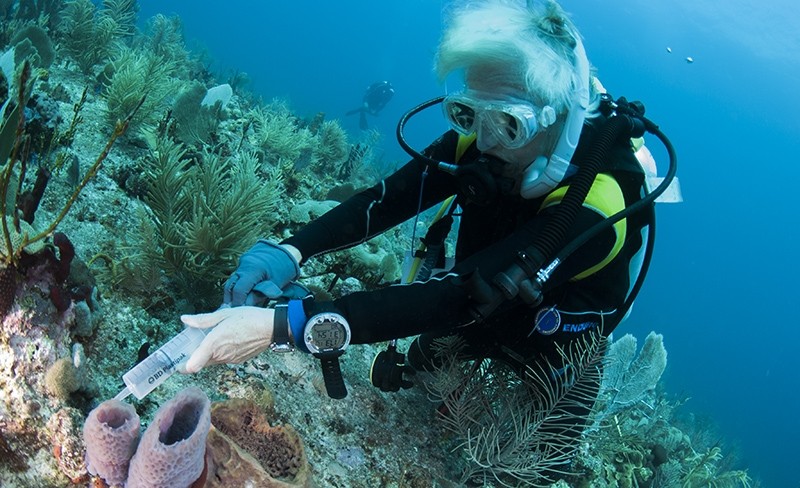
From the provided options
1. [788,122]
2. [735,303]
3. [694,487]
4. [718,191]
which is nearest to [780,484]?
[694,487]

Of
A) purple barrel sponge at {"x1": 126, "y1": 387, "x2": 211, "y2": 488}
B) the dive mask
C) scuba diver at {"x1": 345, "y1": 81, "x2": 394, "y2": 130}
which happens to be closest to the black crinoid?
purple barrel sponge at {"x1": 126, "y1": 387, "x2": 211, "y2": 488}

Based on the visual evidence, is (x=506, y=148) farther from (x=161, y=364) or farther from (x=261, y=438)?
(x=161, y=364)

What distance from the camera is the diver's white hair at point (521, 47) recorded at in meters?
2.50

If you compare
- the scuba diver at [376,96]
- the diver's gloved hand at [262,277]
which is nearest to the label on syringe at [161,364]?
the diver's gloved hand at [262,277]

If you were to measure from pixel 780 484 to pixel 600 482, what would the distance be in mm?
32028

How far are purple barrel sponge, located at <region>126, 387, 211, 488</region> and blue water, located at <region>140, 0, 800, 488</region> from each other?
144 feet

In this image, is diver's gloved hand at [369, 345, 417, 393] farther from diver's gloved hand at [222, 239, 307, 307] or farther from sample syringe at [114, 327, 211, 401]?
sample syringe at [114, 327, 211, 401]

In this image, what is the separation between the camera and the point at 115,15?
8914 millimetres

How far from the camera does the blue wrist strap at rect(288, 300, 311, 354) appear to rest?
225 cm

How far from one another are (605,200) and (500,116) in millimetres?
740

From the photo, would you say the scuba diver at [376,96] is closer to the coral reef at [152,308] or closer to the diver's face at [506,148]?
the coral reef at [152,308]

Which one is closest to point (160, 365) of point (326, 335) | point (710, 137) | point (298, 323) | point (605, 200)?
point (298, 323)

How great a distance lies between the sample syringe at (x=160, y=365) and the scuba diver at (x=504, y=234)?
66mm

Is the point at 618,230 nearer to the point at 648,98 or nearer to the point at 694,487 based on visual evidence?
the point at 694,487
